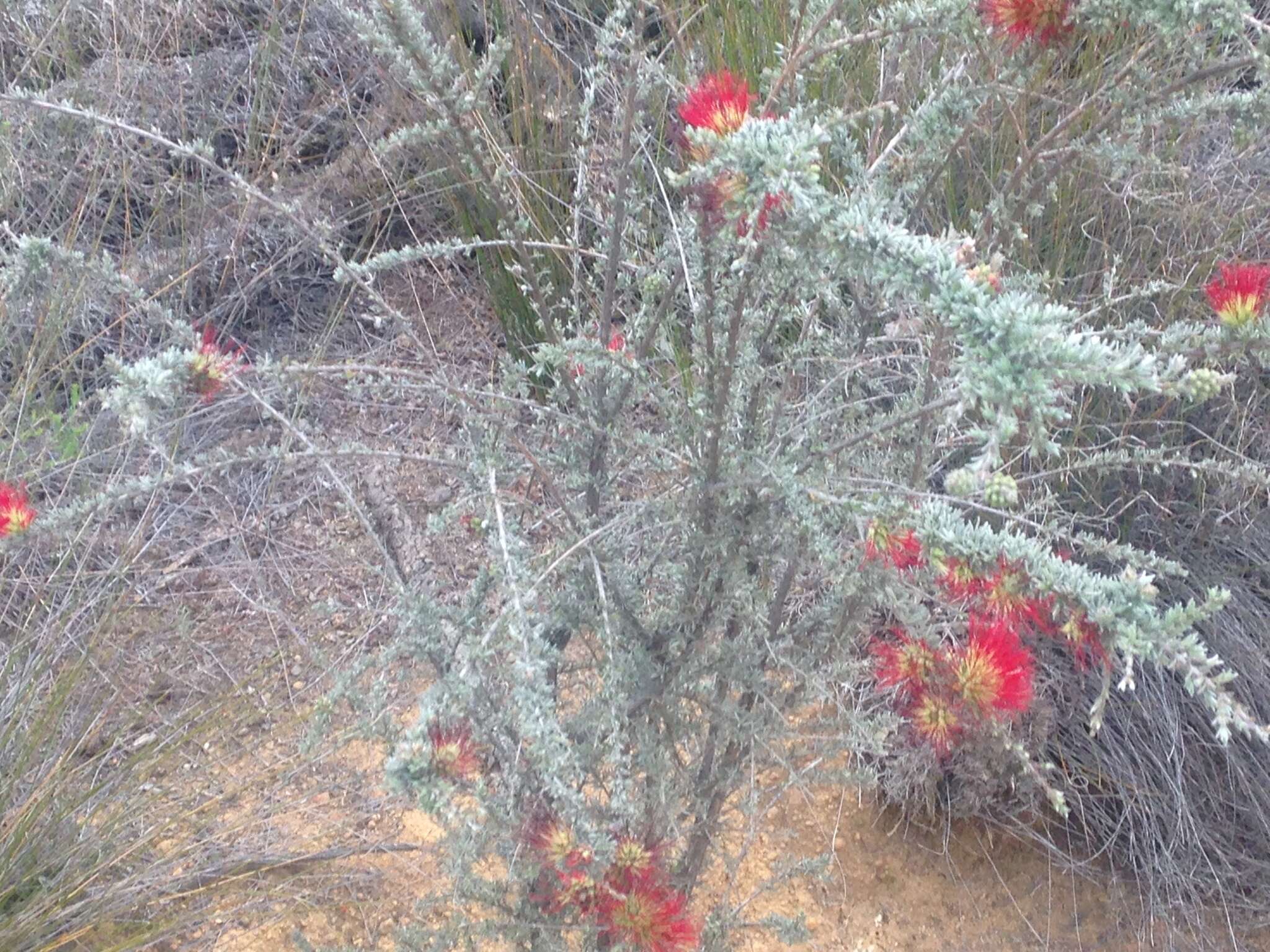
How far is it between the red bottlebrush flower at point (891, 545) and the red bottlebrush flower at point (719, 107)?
0.34 m

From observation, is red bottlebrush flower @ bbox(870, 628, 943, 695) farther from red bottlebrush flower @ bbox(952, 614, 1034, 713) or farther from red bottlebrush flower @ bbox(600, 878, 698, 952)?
red bottlebrush flower @ bbox(600, 878, 698, 952)

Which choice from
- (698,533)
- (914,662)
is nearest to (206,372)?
(698,533)

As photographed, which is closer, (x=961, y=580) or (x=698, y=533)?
(x=961, y=580)

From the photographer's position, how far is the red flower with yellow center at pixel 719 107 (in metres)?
0.82

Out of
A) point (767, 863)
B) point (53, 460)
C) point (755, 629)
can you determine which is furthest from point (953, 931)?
point (53, 460)

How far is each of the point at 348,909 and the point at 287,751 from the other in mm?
363

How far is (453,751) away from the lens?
0.83 metres

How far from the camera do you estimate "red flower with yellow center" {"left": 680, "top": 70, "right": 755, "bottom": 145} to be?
2.70ft

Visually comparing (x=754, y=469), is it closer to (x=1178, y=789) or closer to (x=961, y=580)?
(x=961, y=580)

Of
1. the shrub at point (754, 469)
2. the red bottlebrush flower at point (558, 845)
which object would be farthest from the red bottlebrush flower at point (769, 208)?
the red bottlebrush flower at point (558, 845)

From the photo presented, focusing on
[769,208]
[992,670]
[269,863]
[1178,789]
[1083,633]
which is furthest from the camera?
[1178,789]

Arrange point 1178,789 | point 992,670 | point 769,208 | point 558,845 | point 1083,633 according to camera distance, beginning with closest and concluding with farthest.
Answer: point 769,208, point 1083,633, point 558,845, point 992,670, point 1178,789

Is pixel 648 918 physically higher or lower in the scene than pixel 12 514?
lower

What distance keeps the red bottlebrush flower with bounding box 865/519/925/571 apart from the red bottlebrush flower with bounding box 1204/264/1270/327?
1.01 ft
